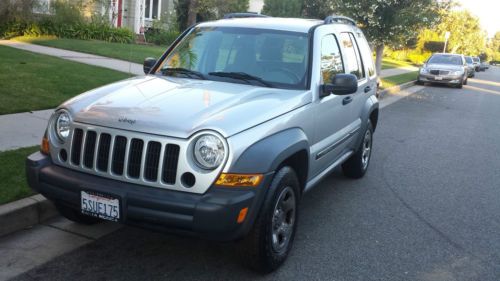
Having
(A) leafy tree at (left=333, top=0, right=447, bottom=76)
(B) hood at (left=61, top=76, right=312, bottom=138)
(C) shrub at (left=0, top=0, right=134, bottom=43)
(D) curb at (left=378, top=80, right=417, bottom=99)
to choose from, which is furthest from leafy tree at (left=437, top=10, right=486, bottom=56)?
(B) hood at (left=61, top=76, right=312, bottom=138)

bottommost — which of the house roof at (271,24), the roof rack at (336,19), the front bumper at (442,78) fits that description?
the front bumper at (442,78)

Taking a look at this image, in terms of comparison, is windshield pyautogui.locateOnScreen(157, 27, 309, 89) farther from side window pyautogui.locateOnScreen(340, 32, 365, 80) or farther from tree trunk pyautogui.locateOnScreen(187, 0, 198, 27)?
tree trunk pyautogui.locateOnScreen(187, 0, 198, 27)

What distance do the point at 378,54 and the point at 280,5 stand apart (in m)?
17.8

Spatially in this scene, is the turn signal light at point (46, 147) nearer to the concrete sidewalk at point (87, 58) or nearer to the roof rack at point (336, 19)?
the roof rack at point (336, 19)

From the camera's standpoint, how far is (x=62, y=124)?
379cm

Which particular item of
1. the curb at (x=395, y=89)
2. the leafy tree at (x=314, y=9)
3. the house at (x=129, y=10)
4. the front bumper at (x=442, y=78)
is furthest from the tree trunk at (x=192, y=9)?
the leafy tree at (x=314, y=9)

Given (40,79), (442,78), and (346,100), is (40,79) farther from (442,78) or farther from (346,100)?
(442,78)

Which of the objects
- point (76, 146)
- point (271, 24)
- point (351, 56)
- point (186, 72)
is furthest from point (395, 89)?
point (76, 146)

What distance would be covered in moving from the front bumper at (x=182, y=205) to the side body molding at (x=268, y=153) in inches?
3.7

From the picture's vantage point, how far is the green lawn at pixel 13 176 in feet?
14.5

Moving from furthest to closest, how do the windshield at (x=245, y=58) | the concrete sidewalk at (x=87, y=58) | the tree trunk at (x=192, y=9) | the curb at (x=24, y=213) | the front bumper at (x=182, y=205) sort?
the tree trunk at (x=192, y=9)
the concrete sidewalk at (x=87, y=58)
the windshield at (x=245, y=58)
the curb at (x=24, y=213)
the front bumper at (x=182, y=205)

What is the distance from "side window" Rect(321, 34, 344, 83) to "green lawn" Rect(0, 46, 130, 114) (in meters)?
4.83

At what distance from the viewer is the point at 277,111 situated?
384 centimetres

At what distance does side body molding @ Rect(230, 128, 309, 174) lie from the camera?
3.32 meters
